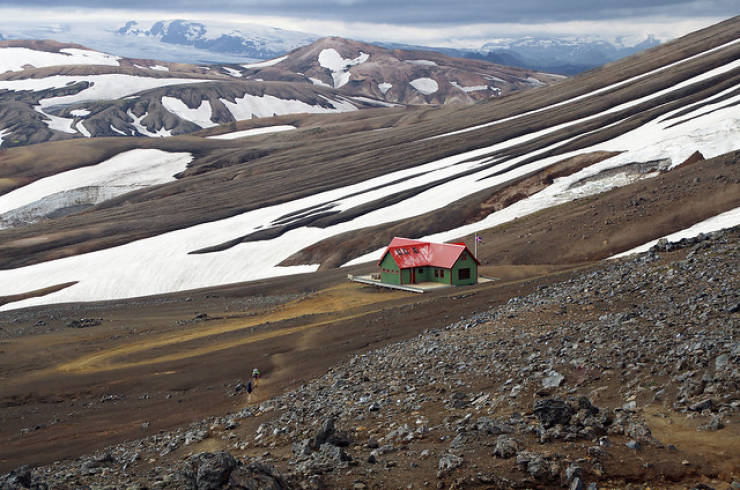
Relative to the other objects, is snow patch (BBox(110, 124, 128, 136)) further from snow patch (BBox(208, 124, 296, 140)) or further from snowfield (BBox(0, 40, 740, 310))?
snowfield (BBox(0, 40, 740, 310))

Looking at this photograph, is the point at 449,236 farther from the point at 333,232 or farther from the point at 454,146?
the point at 454,146

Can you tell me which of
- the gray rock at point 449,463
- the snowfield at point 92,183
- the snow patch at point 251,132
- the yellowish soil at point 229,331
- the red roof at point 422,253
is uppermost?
the gray rock at point 449,463

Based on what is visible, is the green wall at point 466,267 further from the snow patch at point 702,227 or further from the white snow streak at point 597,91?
the white snow streak at point 597,91

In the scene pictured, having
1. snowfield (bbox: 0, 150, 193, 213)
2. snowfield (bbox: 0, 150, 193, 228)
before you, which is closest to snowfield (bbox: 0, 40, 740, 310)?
snowfield (bbox: 0, 150, 193, 228)

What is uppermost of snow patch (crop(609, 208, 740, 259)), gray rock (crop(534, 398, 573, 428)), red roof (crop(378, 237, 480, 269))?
gray rock (crop(534, 398, 573, 428))

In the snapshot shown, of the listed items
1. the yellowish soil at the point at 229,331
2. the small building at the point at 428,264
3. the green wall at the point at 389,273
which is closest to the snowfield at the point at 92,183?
the yellowish soil at the point at 229,331

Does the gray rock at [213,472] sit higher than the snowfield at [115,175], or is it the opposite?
the gray rock at [213,472]
